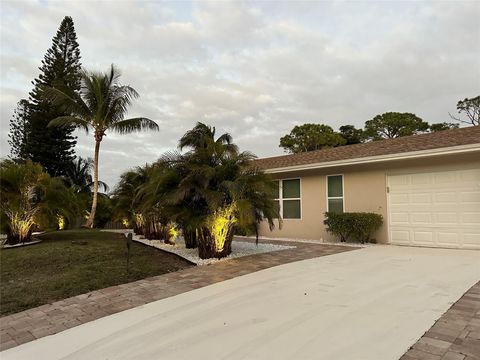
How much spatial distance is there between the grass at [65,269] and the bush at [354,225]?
4.80 meters

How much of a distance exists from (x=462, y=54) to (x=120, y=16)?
1208cm

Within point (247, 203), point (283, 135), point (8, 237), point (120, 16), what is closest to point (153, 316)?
point (247, 203)

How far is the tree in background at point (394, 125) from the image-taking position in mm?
28016

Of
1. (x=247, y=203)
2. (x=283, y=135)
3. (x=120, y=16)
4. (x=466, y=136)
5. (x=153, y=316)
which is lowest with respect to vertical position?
(x=153, y=316)

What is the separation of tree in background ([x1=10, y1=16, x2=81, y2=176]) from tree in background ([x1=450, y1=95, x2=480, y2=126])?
28.1 meters

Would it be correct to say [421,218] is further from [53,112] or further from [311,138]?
[53,112]

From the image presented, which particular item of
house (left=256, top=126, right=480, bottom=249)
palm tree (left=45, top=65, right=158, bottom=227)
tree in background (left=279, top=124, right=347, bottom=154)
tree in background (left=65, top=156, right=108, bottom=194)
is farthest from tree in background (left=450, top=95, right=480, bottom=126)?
tree in background (left=65, top=156, right=108, bottom=194)

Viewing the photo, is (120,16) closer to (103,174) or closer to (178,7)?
(178,7)

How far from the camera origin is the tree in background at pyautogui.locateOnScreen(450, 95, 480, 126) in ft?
81.8

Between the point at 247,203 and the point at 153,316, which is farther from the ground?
the point at 247,203

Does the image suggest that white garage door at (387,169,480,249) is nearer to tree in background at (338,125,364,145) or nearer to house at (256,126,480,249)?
house at (256,126,480,249)

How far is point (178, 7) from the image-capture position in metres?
9.55

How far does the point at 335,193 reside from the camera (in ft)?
34.7

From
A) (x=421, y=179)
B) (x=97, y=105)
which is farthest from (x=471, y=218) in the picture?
(x=97, y=105)
